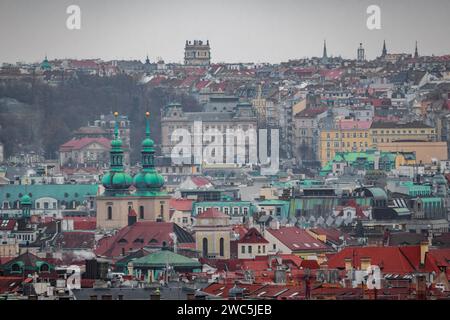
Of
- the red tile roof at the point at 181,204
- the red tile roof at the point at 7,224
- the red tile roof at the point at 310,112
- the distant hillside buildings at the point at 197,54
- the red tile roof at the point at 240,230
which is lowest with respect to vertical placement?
the red tile roof at the point at 7,224

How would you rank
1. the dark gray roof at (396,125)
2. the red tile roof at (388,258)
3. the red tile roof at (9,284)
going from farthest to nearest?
1. the dark gray roof at (396,125)
2. the red tile roof at (388,258)
3. the red tile roof at (9,284)

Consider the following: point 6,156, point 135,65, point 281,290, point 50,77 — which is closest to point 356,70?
point 135,65

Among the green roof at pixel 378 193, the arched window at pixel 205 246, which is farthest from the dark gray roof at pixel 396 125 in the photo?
the arched window at pixel 205 246

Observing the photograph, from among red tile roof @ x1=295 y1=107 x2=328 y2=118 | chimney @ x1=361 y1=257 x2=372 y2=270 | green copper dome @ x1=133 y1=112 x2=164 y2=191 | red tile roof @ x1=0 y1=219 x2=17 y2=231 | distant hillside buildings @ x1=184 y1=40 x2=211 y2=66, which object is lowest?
red tile roof @ x1=0 y1=219 x2=17 y2=231

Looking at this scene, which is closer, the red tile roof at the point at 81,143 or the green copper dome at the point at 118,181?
the green copper dome at the point at 118,181

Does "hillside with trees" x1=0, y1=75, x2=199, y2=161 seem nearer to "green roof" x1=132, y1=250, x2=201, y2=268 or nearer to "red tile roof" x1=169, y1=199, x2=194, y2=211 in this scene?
"red tile roof" x1=169, y1=199, x2=194, y2=211

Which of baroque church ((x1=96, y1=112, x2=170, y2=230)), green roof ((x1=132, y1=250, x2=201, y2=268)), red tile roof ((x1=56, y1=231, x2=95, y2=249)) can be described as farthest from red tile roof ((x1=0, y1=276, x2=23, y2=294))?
baroque church ((x1=96, y1=112, x2=170, y2=230))

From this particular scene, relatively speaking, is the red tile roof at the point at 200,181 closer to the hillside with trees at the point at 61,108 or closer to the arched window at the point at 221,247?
the hillside with trees at the point at 61,108

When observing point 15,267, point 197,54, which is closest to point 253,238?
point 15,267
